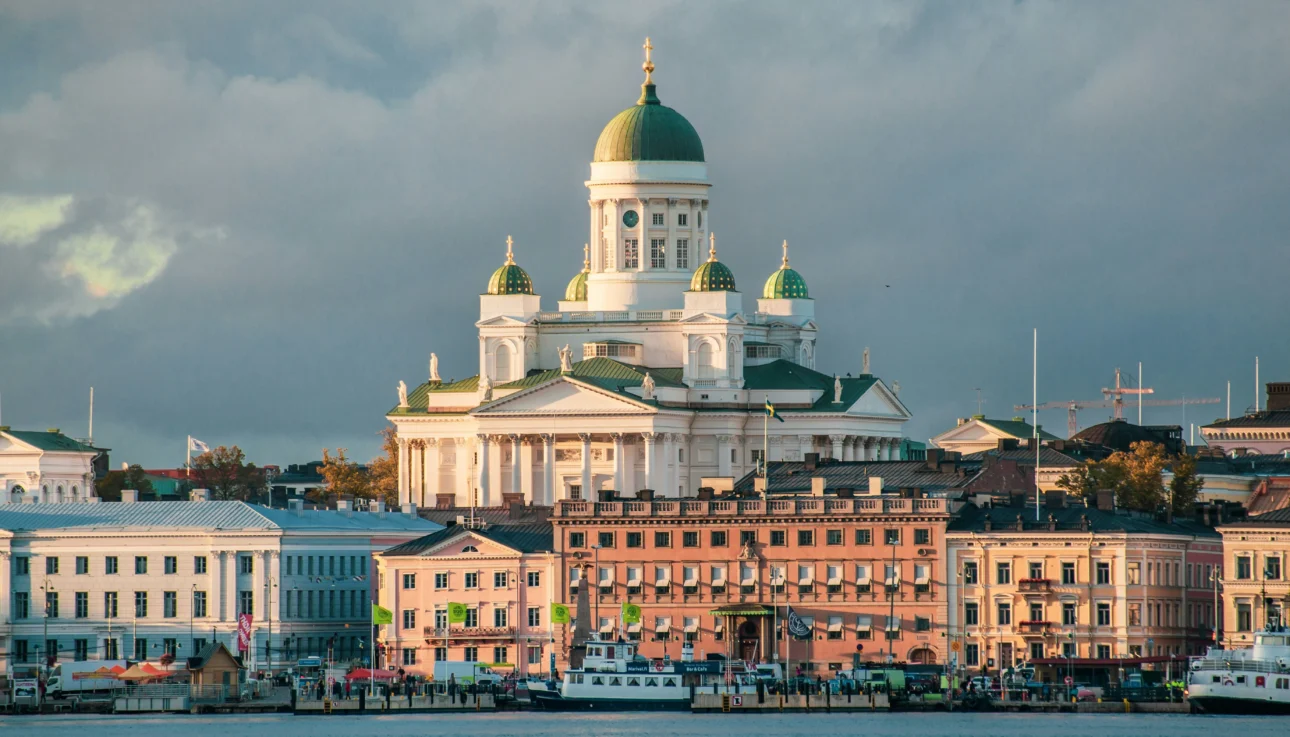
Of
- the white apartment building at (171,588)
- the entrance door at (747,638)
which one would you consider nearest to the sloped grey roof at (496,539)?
the white apartment building at (171,588)

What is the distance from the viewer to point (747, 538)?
530 ft

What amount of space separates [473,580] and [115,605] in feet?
54.7

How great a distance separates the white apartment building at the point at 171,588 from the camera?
171 m

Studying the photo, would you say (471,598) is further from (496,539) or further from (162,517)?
(162,517)

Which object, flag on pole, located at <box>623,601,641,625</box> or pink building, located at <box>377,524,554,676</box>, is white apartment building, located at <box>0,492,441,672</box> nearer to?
pink building, located at <box>377,524,554,676</box>

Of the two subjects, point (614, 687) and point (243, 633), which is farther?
point (243, 633)

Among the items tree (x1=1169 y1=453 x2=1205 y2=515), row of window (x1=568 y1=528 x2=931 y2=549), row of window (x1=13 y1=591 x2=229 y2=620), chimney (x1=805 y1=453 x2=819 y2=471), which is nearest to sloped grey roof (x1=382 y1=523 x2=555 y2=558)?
row of window (x1=568 y1=528 x2=931 y2=549)

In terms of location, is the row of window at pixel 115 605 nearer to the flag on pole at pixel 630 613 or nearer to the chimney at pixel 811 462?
the flag on pole at pixel 630 613

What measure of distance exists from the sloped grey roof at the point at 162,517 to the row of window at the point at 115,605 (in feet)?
10.1

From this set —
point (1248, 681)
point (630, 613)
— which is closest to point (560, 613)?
point (630, 613)

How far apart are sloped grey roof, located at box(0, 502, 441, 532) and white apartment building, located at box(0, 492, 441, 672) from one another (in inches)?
5.1

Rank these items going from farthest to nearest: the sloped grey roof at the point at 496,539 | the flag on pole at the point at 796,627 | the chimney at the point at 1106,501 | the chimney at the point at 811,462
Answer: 1. the chimney at the point at 811,462
2. the sloped grey roof at the point at 496,539
3. the chimney at the point at 1106,501
4. the flag on pole at the point at 796,627

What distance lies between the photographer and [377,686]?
15450cm

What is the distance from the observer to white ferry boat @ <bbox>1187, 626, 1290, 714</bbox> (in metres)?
140
